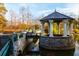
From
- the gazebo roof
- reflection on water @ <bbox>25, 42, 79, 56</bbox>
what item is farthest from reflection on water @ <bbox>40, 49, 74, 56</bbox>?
the gazebo roof

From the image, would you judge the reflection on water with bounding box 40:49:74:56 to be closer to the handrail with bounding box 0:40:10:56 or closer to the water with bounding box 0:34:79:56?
the water with bounding box 0:34:79:56

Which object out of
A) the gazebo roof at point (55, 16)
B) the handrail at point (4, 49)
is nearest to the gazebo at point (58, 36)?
the gazebo roof at point (55, 16)

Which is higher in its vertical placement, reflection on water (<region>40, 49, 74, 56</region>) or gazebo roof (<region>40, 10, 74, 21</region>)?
gazebo roof (<region>40, 10, 74, 21</region>)

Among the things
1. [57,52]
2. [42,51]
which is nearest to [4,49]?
[42,51]

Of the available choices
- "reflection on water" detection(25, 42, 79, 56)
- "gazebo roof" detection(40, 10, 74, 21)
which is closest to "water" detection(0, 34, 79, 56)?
"reflection on water" detection(25, 42, 79, 56)

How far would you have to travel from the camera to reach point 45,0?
9.32 ft

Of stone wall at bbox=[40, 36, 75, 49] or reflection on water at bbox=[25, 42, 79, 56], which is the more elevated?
stone wall at bbox=[40, 36, 75, 49]

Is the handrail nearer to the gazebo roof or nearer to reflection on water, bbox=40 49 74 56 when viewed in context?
reflection on water, bbox=40 49 74 56

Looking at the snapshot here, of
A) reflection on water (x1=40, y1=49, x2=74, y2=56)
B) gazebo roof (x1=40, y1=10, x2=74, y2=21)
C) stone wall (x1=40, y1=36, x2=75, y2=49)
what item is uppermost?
gazebo roof (x1=40, y1=10, x2=74, y2=21)

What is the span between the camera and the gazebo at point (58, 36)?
2812mm

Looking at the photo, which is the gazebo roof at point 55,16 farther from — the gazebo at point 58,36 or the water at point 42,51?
the water at point 42,51

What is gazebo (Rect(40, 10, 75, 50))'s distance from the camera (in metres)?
2.81

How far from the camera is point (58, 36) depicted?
9.39 ft

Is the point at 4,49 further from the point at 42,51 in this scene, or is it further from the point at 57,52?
the point at 57,52
